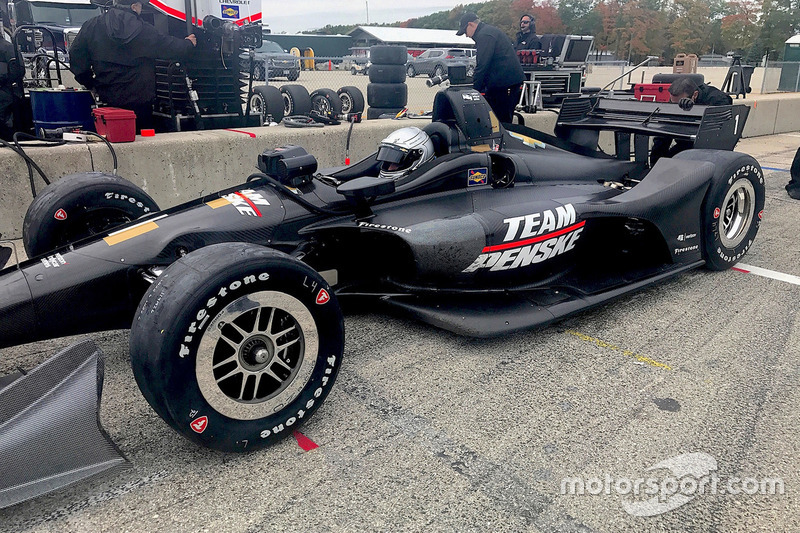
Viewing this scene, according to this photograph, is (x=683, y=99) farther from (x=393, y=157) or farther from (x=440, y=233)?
(x=440, y=233)

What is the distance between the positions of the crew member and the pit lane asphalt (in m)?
3.99

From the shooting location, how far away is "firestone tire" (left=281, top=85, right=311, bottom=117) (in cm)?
973

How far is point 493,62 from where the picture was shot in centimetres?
822

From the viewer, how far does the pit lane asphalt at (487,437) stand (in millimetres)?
2252

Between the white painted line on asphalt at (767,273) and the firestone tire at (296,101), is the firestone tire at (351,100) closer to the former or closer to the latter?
the firestone tire at (296,101)

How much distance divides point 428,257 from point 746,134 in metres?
13.3

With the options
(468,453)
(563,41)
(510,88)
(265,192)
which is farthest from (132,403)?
(563,41)

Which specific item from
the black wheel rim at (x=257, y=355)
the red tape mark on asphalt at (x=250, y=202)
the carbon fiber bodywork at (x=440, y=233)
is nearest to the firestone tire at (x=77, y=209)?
the carbon fiber bodywork at (x=440, y=233)

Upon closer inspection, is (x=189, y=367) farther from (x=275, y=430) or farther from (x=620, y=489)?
(x=620, y=489)

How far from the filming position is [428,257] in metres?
3.44

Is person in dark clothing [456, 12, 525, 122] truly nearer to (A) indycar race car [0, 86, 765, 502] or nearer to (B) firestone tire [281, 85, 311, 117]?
(B) firestone tire [281, 85, 311, 117]

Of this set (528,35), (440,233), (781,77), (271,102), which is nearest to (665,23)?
(781,77)

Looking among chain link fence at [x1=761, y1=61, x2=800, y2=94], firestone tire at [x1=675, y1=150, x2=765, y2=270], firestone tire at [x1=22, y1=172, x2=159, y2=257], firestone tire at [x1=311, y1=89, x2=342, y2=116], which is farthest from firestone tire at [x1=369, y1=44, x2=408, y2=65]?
chain link fence at [x1=761, y1=61, x2=800, y2=94]

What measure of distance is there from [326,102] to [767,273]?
259 inches
